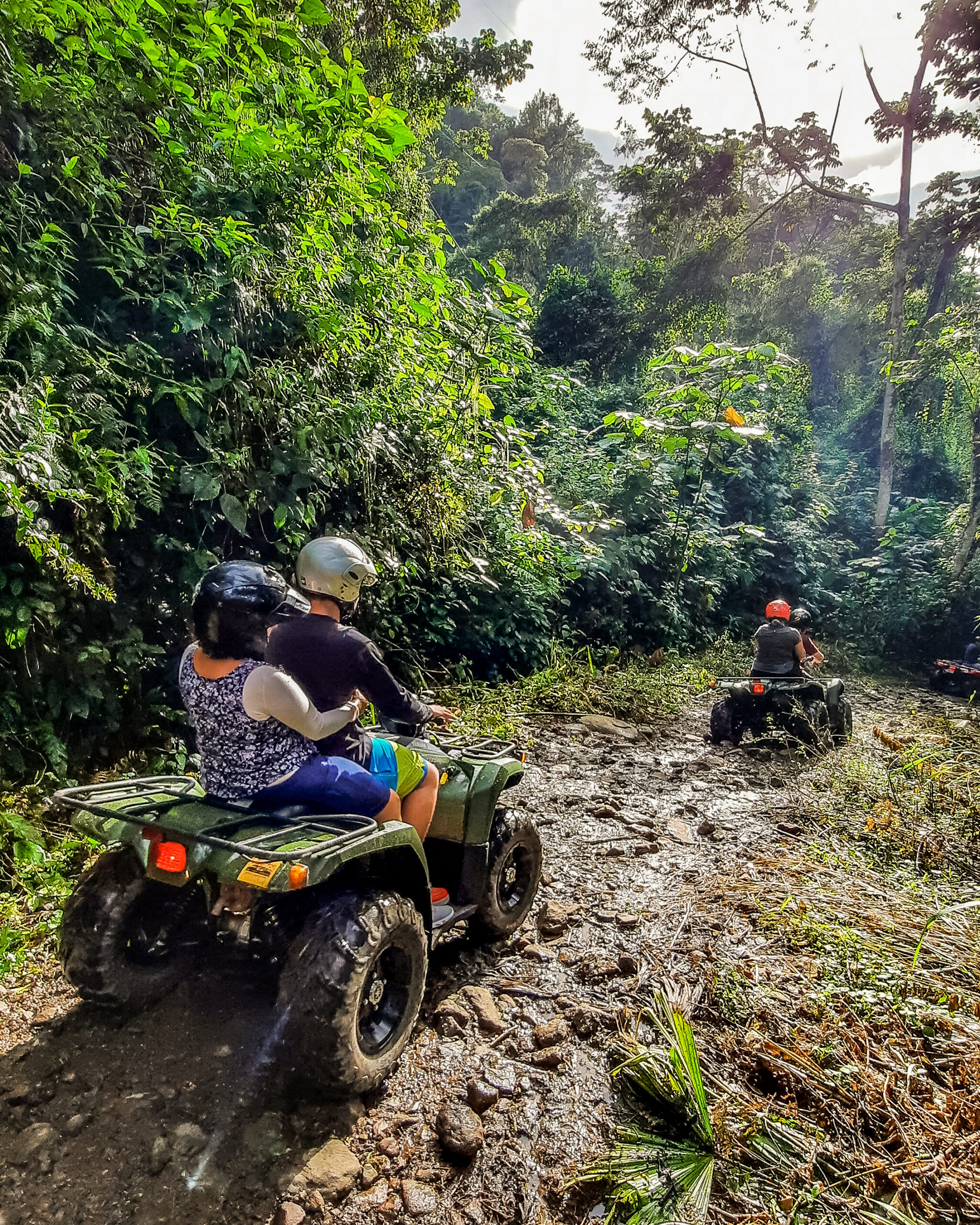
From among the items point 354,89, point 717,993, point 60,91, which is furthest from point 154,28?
point 717,993

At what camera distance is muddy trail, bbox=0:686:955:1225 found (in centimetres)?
194

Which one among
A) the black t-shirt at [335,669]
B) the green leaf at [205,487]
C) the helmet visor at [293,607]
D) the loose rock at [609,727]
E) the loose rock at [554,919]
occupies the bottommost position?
the loose rock at [609,727]

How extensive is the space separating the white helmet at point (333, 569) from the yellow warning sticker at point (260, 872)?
1014mm

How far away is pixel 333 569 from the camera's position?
262cm

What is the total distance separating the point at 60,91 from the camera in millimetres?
3658

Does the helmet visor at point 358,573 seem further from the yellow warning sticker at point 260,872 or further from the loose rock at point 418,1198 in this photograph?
the loose rock at point 418,1198

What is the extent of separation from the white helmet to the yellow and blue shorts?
2.01 ft

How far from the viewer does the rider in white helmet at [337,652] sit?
263 cm

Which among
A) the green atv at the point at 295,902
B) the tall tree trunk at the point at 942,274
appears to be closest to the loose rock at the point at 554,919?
the green atv at the point at 295,902

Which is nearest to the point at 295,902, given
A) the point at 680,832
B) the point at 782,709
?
the point at 680,832

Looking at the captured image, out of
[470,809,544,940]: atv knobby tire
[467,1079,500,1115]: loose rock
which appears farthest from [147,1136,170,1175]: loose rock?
[470,809,544,940]: atv knobby tire

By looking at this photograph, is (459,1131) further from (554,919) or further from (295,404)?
(295,404)

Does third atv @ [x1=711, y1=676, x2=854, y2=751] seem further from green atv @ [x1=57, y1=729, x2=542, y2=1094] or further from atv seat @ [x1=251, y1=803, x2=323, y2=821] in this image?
atv seat @ [x1=251, y1=803, x2=323, y2=821]

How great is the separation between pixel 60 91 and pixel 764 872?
18.8 ft
